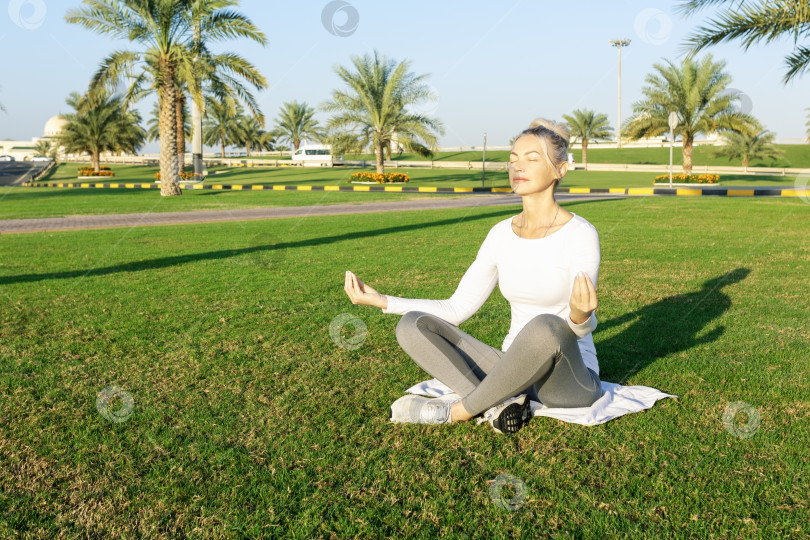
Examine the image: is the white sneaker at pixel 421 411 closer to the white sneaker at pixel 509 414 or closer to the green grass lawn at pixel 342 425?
the green grass lawn at pixel 342 425

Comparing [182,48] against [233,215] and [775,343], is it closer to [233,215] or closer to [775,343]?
[233,215]

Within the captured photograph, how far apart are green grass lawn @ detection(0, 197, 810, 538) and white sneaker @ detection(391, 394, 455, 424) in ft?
0.21

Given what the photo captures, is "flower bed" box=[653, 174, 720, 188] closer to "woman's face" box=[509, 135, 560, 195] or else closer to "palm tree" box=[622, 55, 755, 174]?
"palm tree" box=[622, 55, 755, 174]

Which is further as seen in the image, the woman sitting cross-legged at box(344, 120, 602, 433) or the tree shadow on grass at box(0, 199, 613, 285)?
the tree shadow on grass at box(0, 199, 613, 285)

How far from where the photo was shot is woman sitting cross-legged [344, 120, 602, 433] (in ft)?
10.5

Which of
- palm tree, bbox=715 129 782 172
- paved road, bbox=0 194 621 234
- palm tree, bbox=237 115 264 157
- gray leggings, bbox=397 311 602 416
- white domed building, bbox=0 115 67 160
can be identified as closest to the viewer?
gray leggings, bbox=397 311 602 416

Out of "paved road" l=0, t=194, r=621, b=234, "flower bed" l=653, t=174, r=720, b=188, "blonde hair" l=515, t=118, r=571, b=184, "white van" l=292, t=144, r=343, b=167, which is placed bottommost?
"paved road" l=0, t=194, r=621, b=234

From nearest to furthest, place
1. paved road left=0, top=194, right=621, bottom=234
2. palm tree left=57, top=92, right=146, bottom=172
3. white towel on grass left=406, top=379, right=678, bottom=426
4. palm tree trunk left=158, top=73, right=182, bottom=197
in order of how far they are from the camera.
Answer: white towel on grass left=406, top=379, right=678, bottom=426, paved road left=0, top=194, right=621, bottom=234, palm tree trunk left=158, top=73, right=182, bottom=197, palm tree left=57, top=92, right=146, bottom=172

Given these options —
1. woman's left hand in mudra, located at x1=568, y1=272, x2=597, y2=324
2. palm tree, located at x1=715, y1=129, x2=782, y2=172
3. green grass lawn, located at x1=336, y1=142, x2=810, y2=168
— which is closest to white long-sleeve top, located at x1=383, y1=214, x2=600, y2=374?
woman's left hand in mudra, located at x1=568, y1=272, x2=597, y2=324

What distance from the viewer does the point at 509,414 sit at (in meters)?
3.40

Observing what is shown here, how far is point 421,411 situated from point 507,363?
62cm

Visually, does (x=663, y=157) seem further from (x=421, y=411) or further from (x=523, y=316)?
(x=421, y=411)

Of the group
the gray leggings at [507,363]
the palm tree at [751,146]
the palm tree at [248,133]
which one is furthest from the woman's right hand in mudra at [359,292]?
the palm tree at [248,133]

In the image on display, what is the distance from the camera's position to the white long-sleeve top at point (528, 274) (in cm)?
331
